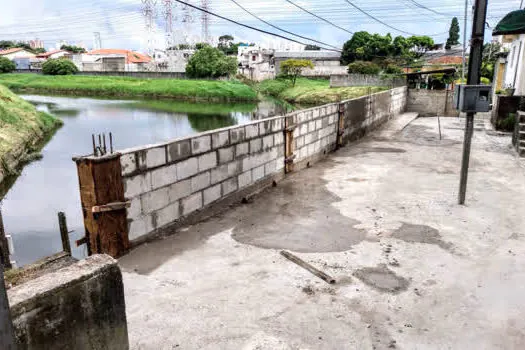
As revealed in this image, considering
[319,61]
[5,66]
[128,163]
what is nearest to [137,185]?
[128,163]

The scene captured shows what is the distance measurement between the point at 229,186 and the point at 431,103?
1756cm

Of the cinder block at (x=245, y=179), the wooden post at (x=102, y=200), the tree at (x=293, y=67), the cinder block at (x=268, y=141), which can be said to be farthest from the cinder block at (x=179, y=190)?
the tree at (x=293, y=67)

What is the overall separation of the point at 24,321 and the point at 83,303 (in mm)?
320

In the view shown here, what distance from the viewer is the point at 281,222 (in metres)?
6.05

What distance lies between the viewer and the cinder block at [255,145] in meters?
7.07

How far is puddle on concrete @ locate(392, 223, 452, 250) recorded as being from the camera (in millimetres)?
5367

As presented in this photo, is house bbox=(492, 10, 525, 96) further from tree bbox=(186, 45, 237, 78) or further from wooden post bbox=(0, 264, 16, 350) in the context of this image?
tree bbox=(186, 45, 237, 78)

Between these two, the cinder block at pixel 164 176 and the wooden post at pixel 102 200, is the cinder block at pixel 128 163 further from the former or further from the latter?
the cinder block at pixel 164 176

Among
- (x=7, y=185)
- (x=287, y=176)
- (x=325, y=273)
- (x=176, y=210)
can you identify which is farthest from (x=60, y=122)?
(x=325, y=273)

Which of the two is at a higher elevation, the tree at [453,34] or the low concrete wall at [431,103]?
the tree at [453,34]

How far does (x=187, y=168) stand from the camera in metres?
5.60

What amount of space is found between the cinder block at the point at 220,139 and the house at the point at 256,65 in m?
57.4

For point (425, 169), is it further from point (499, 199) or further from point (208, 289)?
point (208, 289)

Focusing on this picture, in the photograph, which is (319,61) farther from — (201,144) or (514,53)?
(201,144)
